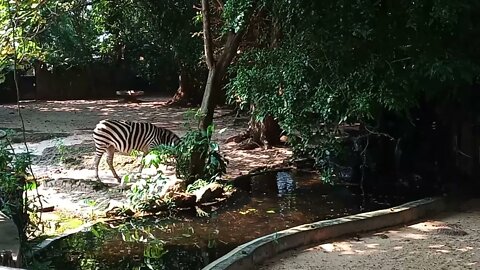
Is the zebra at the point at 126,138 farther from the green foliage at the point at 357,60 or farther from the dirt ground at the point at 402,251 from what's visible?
the dirt ground at the point at 402,251

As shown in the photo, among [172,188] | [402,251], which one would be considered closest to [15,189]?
[172,188]

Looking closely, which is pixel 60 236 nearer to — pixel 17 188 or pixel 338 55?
pixel 17 188

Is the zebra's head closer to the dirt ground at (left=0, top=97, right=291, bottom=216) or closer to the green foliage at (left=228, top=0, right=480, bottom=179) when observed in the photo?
the dirt ground at (left=0, top=97, right=291, bottom=216)

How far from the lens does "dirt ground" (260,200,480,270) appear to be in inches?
193

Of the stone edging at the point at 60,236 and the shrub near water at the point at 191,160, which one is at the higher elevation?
the shrub near water at the point at 191,160

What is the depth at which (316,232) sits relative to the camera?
5.54m

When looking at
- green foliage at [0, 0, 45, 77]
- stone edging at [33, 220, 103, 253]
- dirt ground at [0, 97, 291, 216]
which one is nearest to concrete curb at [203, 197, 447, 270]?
stone edging at [33, 220, 103, 253]

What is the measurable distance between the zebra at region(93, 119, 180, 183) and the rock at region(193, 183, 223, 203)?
4.73 feet

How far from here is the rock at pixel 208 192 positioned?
23.3ft

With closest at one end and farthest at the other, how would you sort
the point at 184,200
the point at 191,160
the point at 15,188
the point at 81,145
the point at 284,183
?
the point at 15,188 < the point at 184,200 < the point at 191,160 < the point at 284,183 < the point at 81,145

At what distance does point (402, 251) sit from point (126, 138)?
4533 millimetres

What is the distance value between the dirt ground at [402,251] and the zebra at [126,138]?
145 inches

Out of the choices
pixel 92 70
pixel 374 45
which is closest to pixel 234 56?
pixel 374 45

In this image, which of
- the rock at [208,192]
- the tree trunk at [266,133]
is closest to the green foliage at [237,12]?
the rock at [208,192]
